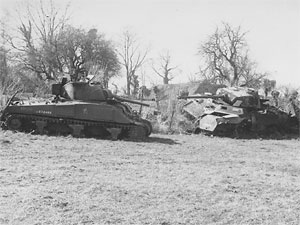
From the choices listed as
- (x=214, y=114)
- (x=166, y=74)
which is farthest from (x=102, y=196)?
(x=166, y=74)

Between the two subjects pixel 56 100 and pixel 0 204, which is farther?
pixel 56 100

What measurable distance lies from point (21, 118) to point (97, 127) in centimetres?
219

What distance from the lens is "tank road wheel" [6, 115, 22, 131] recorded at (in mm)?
13492

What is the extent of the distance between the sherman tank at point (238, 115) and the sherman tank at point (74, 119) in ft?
9.94

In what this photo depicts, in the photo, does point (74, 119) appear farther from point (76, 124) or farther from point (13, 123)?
point (13, 123)

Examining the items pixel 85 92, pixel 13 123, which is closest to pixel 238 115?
pixel 85 92

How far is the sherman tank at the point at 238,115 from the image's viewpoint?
1590 cm

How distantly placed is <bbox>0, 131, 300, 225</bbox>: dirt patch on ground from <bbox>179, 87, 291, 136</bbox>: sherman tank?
415 centimetres

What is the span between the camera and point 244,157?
1077 centimetres

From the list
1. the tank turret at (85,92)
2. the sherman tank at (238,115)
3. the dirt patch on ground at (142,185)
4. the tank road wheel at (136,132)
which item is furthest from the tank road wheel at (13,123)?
the sherman tank at (238,115)

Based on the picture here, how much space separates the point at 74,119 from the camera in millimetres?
13555

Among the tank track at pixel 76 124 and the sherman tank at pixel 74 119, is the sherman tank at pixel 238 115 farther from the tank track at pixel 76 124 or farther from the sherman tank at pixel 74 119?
the tank track at pixel 76 124

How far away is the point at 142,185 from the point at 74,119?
6933 millimetres

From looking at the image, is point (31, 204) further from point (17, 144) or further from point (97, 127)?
point (97, 127)
